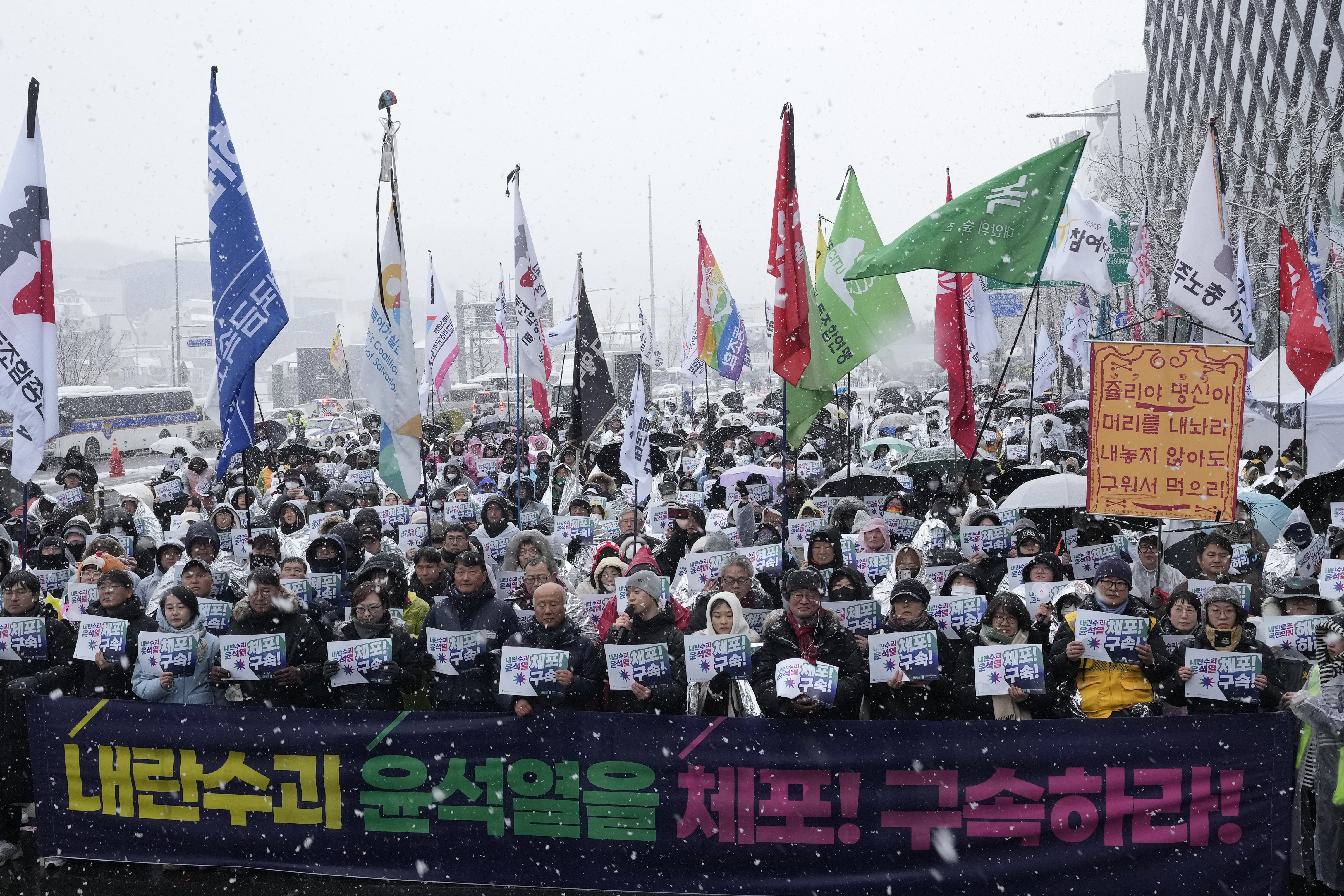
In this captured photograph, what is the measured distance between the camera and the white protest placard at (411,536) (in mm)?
10891

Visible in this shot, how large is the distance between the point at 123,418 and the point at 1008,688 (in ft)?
151

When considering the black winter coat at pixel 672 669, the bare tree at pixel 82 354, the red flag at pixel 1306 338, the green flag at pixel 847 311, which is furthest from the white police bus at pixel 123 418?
the black winter coat at pixel 672 669

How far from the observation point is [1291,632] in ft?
19.6

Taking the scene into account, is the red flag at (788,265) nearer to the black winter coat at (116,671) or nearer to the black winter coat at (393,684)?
the black winter coat at (393,684)

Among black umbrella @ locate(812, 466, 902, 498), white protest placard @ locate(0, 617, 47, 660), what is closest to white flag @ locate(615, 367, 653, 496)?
black umbrella @ locate(812, 466, 902, 498)

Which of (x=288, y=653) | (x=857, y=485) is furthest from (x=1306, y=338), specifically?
(x=288, y=653)

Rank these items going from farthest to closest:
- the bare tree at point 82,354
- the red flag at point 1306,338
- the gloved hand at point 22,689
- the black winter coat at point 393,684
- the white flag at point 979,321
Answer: the bare tree at point 82,354, the white flag at point 979,321, the red flag at point 1306,338, the gloved hand at point 22,689, the black winter coat at point 393,684

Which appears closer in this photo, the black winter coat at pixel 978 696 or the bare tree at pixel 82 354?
the black winter coat at pixel 978 696

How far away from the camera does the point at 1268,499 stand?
1029 cm

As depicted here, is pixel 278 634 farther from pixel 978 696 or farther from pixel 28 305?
pixel 978 696

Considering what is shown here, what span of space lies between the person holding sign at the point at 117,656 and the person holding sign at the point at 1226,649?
5242 mm

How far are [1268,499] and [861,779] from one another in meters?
6.38

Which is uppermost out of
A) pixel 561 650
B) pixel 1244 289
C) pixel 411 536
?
pixel 1244 289

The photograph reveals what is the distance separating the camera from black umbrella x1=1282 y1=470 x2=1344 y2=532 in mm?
10945
